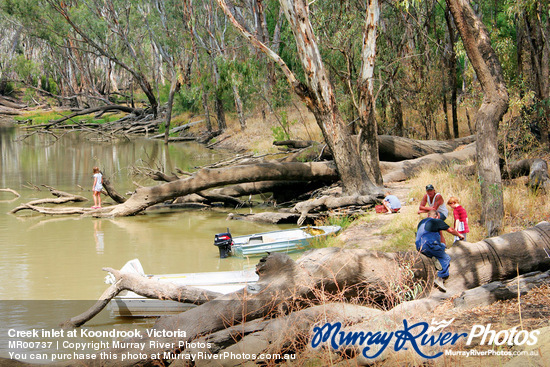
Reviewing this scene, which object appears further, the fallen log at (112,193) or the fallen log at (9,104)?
the fallen log at (9,104)

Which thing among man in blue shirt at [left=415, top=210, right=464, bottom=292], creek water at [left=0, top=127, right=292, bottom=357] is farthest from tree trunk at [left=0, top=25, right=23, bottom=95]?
man in blue shirt at [left=415, top=210, right=464, bottom=292]

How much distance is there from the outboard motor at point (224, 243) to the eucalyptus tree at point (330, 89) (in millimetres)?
3731

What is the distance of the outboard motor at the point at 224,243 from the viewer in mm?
10289

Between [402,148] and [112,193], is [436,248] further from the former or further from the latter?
[112,193]

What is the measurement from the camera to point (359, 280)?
6160 mm

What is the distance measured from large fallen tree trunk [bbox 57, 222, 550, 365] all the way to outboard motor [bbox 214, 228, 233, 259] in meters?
4.10

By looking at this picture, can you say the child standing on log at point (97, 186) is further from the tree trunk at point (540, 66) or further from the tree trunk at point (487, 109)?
the tree trunk at point (540, 66)

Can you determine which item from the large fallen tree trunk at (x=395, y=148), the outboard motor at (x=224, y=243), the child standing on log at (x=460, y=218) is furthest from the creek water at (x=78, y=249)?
the child standing on log at (x=460, y=218)

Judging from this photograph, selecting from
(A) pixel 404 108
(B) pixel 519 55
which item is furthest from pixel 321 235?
(A) pixel 404 108

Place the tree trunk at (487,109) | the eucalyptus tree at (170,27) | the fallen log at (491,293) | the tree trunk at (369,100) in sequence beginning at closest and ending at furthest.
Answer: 1. the fallen log at (491,293)
2. the tree trunk at (487,109)
3. the tree trunk at (369,100)
4. the eucalyptus tree at (170,27)

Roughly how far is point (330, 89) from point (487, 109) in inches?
166

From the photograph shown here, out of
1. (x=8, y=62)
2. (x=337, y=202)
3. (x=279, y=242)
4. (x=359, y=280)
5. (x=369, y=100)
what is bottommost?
(x=359, y=280)

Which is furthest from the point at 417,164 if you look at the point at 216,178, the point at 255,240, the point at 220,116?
the point at 220,116

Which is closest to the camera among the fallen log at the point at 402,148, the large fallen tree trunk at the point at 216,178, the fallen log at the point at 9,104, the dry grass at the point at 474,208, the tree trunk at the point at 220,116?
the dry grass at the point at 474,208
